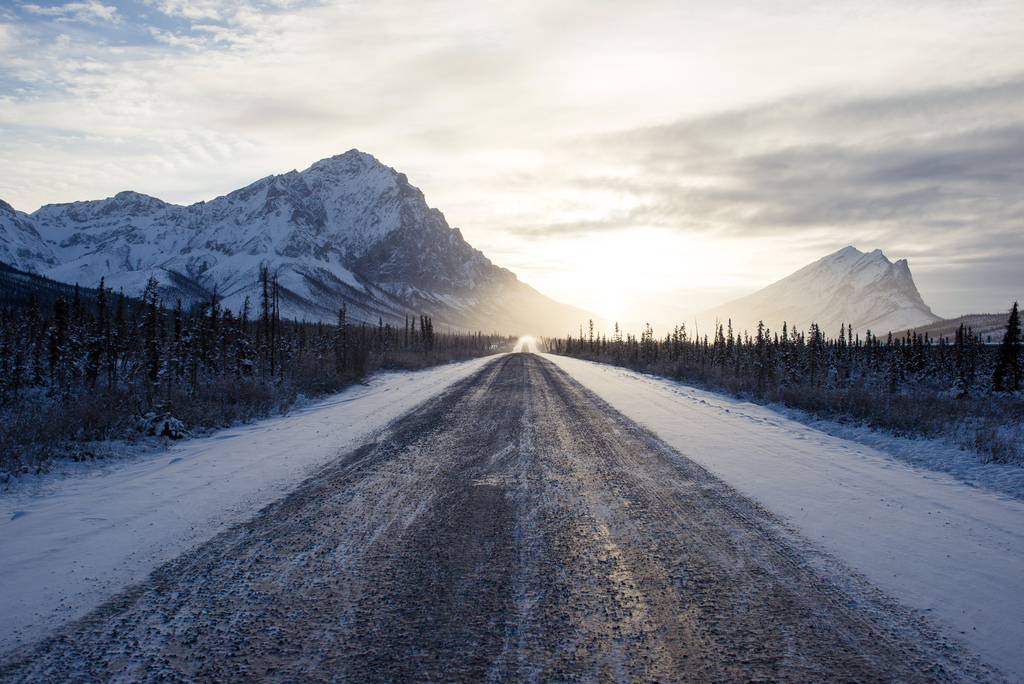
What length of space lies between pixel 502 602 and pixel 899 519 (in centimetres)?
512

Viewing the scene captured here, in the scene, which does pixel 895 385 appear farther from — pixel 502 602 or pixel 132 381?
pixel 132 381

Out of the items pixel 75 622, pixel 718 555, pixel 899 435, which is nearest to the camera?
pixel 75 622

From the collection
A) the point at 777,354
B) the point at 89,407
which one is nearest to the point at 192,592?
the point at 89,407

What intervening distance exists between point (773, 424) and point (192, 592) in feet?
41.4

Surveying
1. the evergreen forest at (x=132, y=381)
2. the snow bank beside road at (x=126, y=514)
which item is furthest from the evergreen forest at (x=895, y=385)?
the evergreen forest at (x=132, y=381)

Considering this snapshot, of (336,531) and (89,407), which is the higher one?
(89,407)

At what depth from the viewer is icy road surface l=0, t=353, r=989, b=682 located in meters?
2.85

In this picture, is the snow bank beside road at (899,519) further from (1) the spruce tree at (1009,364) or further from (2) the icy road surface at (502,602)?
(1) the spruce tree at (1009,364)

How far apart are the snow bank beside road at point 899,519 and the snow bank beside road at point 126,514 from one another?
644 centimetres

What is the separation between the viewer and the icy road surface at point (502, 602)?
2854 millimetres

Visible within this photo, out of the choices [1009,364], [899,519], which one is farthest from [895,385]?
[899,519]

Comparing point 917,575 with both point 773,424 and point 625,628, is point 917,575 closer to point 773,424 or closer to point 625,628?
point 625,628

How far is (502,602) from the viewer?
3.54 m

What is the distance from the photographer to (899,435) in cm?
1052
